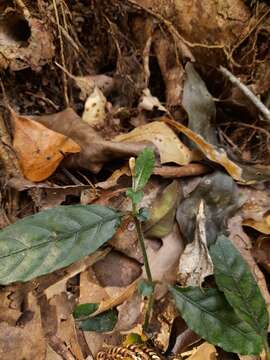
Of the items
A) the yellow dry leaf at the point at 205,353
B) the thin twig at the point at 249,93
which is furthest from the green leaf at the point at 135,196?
the thin twig at the point at 249,93

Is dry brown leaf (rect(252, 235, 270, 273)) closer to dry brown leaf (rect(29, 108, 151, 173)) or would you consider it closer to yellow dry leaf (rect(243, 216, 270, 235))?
yellow dry leaf (rect(243, 216, 270, 235))

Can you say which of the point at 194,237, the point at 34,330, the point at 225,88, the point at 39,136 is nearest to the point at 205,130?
the point at 225,88

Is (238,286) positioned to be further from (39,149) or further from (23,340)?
(39,149)

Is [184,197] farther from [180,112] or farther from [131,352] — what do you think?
[131,352]

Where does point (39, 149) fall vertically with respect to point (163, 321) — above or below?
above

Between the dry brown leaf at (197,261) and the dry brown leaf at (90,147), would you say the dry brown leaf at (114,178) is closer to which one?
the dry brown leaf at (90,147)

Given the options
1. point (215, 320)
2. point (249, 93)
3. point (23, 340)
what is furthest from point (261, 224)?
point (23, 340)
